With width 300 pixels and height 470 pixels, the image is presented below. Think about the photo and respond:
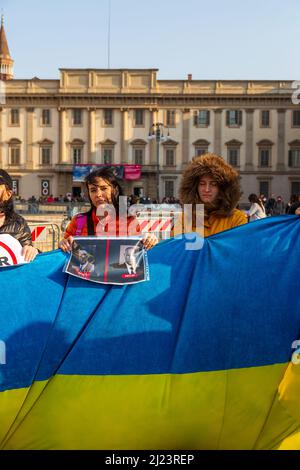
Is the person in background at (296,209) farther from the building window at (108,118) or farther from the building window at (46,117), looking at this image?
the building window at (46,117)

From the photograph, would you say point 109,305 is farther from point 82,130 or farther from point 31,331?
point 82,130

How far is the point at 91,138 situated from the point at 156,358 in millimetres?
57117

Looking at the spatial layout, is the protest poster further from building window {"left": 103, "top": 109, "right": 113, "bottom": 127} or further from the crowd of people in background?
building window {"left": 103, "top": 109, "right": 113, "bottom": 127}

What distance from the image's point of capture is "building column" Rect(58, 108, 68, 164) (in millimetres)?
59438

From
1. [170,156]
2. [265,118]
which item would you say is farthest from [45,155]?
[265,118]

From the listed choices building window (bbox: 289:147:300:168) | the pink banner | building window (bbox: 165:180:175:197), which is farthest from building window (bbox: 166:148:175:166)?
building window (bbox: 289:147:300:168)

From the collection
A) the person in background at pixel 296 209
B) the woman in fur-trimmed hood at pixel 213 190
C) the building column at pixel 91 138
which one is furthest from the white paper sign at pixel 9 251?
the building column at pixel 91 138

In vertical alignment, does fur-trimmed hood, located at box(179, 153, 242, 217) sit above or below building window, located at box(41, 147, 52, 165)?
below

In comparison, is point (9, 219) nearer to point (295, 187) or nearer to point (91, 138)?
point (91, 138)

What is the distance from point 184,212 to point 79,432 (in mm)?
1483

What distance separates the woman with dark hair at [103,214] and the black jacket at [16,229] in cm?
23

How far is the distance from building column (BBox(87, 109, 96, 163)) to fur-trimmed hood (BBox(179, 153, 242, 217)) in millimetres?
56080

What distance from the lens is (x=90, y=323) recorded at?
3.29 m

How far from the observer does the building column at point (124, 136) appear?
59.8 m
